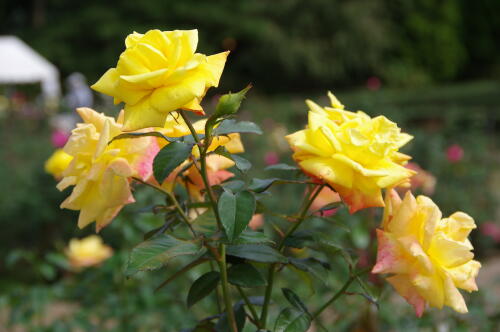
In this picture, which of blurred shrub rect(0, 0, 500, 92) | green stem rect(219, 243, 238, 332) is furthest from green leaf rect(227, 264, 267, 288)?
blurred shrub rect(0, 0, 500, 92)

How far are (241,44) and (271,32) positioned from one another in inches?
55.1

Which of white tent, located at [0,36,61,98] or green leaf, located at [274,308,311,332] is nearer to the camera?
green leaf, located at [274,308,311,332]

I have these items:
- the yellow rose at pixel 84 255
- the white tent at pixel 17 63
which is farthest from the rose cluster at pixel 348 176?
the white tent at pixel 17 63

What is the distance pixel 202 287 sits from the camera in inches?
23.4

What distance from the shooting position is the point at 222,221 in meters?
0.50

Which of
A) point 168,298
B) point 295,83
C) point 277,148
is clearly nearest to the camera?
point 168,298

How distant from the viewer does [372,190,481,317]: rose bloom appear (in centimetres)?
54

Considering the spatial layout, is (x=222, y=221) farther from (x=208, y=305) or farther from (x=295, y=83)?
(x=295, y=83)

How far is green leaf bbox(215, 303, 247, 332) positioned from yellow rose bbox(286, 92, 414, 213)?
170mm

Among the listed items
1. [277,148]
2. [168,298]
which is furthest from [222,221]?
[277,148]

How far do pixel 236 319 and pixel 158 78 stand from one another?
10.5 inches

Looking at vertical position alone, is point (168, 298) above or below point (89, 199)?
below

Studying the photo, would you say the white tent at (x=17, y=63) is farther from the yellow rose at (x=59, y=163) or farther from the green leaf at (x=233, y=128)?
the green leaf at (x=233, y=128)

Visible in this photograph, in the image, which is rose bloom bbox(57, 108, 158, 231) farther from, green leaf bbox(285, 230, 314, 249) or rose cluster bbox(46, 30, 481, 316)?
A: green leaf bbox(285, 230, 314, 249)
